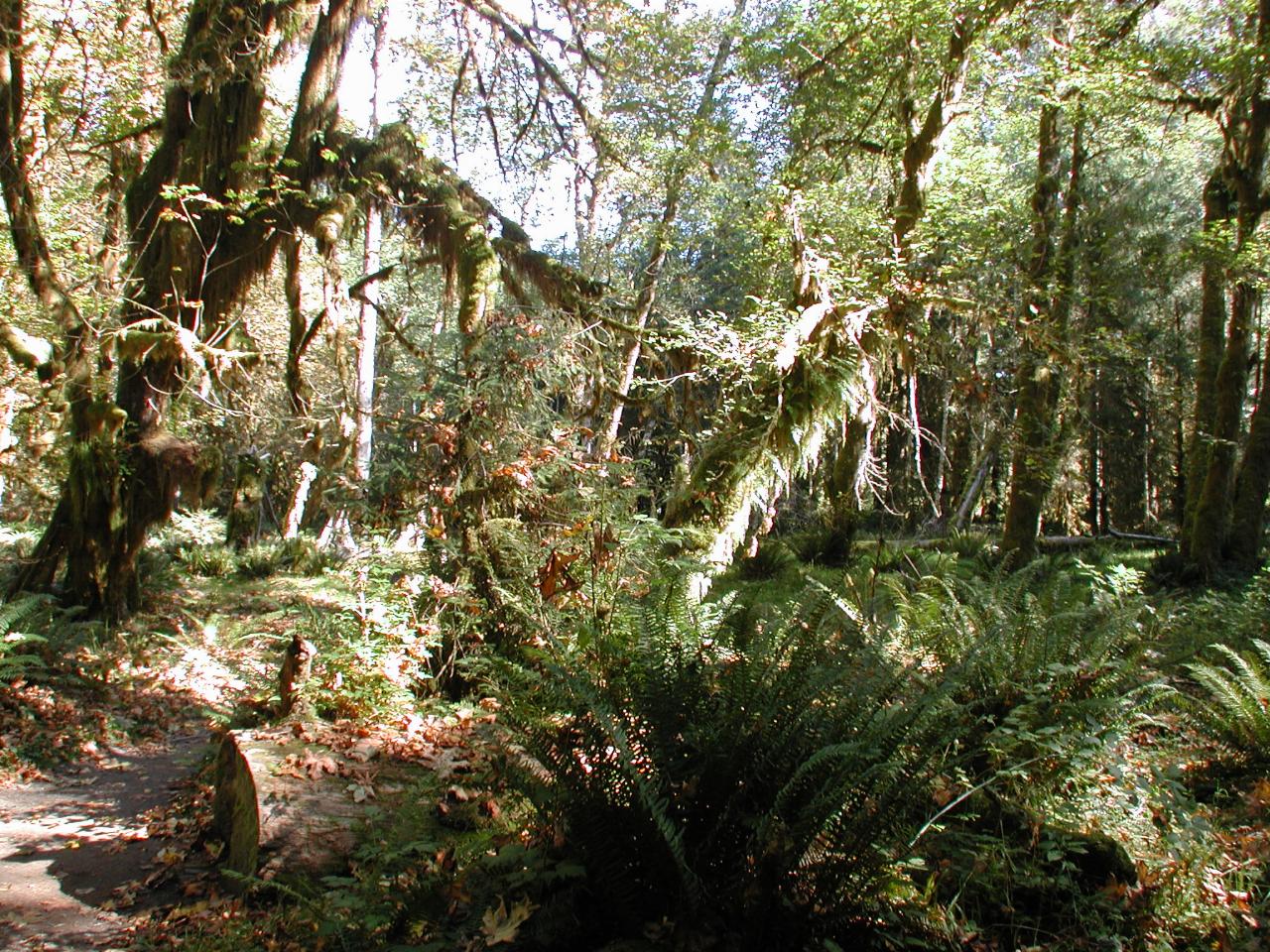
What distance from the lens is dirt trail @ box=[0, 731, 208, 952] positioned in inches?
144

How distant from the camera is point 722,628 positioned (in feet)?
11.7

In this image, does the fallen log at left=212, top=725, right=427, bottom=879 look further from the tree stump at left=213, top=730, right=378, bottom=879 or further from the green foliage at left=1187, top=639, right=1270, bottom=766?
the green foliage at left=1187, top=639, right=1270, bottom=766

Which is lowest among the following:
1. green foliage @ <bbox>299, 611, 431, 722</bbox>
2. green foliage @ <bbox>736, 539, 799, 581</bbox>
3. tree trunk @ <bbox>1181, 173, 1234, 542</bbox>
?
green foliage @ <bbox>299, 611, 431, 722</bbox>

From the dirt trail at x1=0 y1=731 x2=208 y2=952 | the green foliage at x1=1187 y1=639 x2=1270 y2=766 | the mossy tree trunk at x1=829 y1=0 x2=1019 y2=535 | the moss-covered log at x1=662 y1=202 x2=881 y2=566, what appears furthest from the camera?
the mossy tree trunk at x1=829 y1=0 x2=1019 y2=535

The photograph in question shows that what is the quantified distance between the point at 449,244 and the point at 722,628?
6.45 meters

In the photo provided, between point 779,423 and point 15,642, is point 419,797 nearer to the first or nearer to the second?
point 15,642

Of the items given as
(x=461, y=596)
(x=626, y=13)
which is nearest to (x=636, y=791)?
(x=461, y=596)

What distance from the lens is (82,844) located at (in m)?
4.64

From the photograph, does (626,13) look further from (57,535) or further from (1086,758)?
(1086,758)

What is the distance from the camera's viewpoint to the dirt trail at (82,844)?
3.65 m

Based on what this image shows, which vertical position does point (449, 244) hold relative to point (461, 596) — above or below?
above

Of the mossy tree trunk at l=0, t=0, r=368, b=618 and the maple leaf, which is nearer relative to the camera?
the maple leaf

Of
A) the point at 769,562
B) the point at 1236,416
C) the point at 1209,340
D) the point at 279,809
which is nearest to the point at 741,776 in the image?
the point at 279,809

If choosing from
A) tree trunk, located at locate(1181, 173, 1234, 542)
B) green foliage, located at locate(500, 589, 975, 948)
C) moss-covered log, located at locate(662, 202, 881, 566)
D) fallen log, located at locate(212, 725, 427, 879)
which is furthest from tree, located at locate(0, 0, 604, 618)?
tree trunk, located at locate(1181, 173, 1234, 542)
